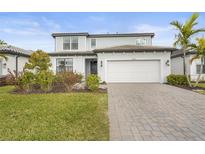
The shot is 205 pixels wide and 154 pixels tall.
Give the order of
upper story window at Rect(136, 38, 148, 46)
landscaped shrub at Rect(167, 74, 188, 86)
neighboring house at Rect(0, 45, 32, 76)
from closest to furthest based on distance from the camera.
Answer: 1. landscaped shrub at Rect(167, 74, 188, 86)
2. neighboring house at Rect(0, 45, 32, 76)
3. upper story window at Rect(136, 38, 148, 46)

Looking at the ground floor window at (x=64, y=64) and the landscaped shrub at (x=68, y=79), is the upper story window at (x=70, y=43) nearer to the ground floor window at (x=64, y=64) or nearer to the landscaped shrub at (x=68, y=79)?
the ground floor window at (x=64, y=64)

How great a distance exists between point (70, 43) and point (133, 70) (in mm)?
8476

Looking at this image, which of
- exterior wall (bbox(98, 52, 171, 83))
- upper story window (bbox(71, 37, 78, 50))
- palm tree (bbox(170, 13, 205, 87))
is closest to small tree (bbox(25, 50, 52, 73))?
upper story window (bbox(71, 37, 78, 50))

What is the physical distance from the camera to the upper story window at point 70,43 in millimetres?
23688

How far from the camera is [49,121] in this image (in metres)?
6.29

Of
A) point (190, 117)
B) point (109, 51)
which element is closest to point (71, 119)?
point (190, 117)

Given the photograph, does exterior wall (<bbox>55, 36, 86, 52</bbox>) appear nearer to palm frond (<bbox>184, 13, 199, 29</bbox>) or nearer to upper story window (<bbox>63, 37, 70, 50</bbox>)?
upper story window (<bbox>63, 37, 70, 50</bbox>)

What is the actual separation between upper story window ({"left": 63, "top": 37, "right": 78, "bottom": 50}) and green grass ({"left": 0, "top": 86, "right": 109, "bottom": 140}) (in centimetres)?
1489

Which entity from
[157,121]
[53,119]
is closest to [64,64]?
[53,119]

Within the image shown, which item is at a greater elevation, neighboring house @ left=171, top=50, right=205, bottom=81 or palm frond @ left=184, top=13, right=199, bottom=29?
palm frond @ left=184, top=13, right=199, bottom=29

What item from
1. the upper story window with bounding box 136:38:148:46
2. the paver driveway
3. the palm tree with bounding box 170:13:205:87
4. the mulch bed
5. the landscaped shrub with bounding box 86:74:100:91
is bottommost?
the paver driveway

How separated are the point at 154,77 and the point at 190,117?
42.9 ft

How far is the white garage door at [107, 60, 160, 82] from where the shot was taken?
774 inches

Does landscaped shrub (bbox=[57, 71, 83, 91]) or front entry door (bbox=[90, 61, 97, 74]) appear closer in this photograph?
landscaped shrub (bbox=[57, 71, 83, 91])
